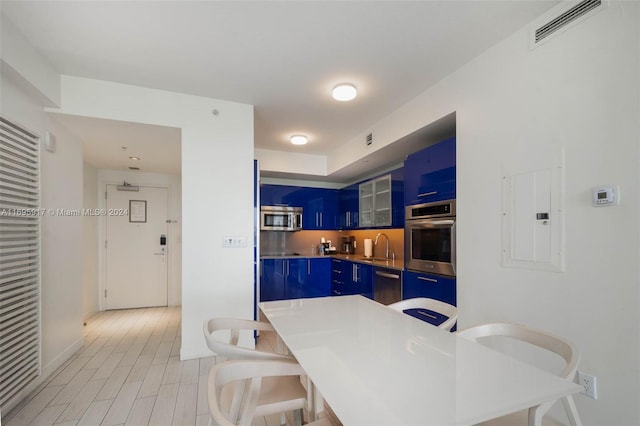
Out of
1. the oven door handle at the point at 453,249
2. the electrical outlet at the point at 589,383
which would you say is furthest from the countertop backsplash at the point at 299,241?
the electrical outlet at the point at 589,383

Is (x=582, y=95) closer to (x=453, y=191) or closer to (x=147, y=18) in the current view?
(x=453, y=191)

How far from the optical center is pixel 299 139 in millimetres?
4207

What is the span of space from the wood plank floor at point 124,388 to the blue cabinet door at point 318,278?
1556mm

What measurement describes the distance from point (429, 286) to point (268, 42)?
2.57m

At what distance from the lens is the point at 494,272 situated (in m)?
2.17

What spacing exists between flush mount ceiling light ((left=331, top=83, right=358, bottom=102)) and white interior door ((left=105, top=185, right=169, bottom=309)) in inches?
150

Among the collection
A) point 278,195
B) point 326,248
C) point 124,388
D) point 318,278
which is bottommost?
point 124,388

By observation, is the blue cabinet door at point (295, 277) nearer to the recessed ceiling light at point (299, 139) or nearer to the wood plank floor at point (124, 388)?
the wood plank floor at point (124, 388)

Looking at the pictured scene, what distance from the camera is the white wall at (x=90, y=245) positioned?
429 cm

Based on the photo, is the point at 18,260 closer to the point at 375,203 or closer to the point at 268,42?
the point at 268,42

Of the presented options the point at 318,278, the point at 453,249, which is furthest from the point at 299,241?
the point at 453,249

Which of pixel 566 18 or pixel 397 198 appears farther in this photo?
pixel 397 198

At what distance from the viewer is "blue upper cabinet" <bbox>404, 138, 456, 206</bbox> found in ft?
8.87

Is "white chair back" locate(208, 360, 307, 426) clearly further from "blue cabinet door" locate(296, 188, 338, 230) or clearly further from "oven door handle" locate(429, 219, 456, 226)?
"blue cabinet door" locate(296, 188, 338, 230)
